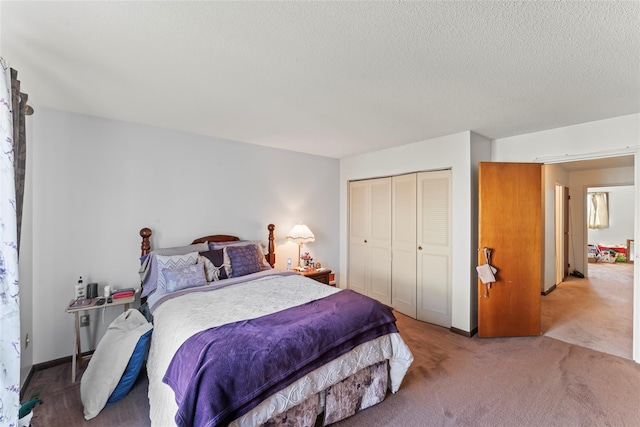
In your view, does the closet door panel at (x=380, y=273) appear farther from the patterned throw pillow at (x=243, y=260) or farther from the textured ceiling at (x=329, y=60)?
the textured ceiling at (x=329, y=60)

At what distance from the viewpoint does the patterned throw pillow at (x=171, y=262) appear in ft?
8.68

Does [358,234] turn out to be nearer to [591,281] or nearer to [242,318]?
[242,318]

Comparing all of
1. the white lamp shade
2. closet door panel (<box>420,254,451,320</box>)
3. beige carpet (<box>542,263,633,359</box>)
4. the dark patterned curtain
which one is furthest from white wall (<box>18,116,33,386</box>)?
beige carpet (<box>542,263,633,359</box>)

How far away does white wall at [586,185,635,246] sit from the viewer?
24.2 feet

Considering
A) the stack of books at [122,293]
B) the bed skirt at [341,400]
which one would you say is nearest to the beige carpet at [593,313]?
the bed skirt at [341,400]

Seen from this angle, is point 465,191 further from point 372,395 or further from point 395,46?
point 372,395

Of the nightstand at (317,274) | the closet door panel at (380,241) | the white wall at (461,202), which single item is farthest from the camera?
the closet door panel at (380,241)

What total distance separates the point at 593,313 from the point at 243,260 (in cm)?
473

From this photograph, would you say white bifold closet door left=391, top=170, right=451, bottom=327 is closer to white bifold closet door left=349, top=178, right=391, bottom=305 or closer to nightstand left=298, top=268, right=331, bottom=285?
white bifold closet door left=349, top=178, right=391, bottom=305

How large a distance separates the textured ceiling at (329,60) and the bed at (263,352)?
65.5 inches

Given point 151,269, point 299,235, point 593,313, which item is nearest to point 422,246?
point 299,235

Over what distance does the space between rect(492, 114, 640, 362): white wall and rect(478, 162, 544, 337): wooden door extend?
0.29 m

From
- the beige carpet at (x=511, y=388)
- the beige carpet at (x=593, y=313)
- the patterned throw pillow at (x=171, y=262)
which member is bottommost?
the beige carpet at (x=511, y=388)

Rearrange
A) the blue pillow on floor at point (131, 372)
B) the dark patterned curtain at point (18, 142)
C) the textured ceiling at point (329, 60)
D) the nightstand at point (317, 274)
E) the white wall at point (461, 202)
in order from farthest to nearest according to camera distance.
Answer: the nightstand at point (317, 274)
the white wall at point (461, 202)
the blue pillow on floor at point (131, 372)
the dark patterned curtain at point (18, 142)
the textured ceiling at point (329, 60)
